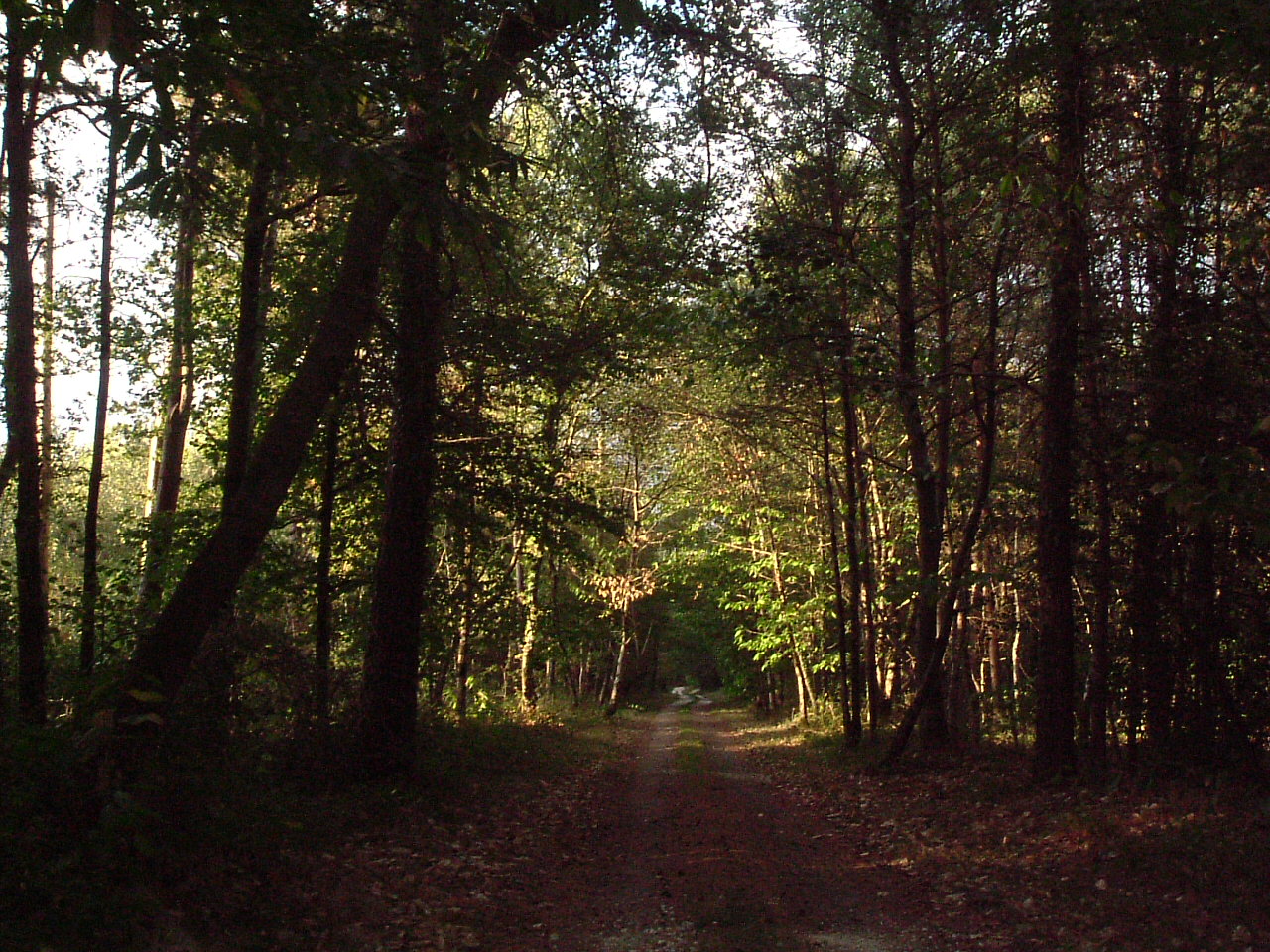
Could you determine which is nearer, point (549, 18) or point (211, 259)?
point (549, 18)

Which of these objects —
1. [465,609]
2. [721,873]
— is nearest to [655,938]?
[721,873]

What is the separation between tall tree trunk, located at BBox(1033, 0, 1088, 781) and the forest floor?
0.75m

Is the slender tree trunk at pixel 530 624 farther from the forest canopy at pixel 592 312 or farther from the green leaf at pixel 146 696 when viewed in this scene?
the green leaf at pixel 146 696

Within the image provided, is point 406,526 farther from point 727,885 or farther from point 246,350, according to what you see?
point 727,885

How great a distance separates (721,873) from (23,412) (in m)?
7.97

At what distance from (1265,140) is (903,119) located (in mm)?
5798

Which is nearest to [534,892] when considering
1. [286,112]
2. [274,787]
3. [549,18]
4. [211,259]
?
[274,787]

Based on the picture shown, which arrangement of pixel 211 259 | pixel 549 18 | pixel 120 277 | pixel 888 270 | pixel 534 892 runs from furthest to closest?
pixel 120 277, pixel 888 270, pixel 211 259, pixel 534 892, pixel 549 18

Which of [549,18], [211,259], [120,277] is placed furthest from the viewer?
[120,277]

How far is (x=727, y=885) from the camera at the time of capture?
8406mm

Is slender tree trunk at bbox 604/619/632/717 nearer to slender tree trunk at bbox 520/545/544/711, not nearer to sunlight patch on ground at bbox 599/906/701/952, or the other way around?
slender tree trunk at bbox 520/545/544/711

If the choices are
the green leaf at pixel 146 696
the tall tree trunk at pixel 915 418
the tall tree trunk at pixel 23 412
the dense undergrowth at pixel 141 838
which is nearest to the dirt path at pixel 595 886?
the dense undergrowth at pixel 141 838

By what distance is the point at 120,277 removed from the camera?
17.4m

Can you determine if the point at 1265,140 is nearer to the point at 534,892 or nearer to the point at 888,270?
the point at 888,270
